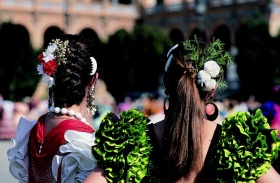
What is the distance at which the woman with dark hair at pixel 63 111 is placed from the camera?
4.04 meters

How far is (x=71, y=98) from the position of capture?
4168 millimetres

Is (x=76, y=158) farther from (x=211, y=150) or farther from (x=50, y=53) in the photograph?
(x=211, y=150)

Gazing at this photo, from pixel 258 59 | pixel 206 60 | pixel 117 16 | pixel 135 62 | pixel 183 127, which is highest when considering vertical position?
pixel 117 16

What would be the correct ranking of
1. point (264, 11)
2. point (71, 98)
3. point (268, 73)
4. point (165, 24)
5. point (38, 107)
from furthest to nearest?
point (165, 24), point (264, 11), point (268, 73), point (38, 107), point (71, 98)

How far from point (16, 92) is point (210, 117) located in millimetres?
32058

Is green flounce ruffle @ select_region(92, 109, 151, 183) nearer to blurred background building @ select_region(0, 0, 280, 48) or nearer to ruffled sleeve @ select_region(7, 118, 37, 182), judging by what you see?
ruffled sleeve @ select_region(7, 118, 37, 182)

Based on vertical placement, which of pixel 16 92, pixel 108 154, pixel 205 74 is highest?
pixel 205 74

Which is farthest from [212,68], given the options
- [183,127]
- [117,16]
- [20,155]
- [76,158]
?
[117,16]

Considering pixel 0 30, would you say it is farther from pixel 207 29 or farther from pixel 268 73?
pixel 207 29

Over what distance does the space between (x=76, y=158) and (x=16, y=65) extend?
31655mm

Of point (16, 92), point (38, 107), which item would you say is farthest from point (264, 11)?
point (38, 107)

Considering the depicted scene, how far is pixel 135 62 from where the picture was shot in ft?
141

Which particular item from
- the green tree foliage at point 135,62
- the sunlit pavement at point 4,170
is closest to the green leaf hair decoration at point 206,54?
the sunlit pavement at point 4,170

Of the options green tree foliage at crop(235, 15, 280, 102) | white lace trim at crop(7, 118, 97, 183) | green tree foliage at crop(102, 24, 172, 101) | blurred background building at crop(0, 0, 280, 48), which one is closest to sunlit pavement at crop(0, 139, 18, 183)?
white lace trim at crop(7, 118, 97, 183)
